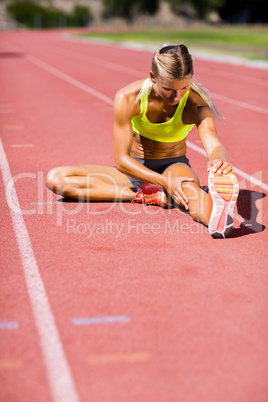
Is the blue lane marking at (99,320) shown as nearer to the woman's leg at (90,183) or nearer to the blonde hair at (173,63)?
the blonde hair at (173,63)

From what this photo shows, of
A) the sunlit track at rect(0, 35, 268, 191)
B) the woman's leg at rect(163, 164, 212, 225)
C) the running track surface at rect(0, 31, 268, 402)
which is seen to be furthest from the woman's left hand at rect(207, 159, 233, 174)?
the sunlit track at rect(0, 35, 268, 191)

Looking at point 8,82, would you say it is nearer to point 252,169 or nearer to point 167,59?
point 252,169

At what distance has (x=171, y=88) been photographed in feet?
14.1

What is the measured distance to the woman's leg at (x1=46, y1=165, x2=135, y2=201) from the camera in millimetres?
5297

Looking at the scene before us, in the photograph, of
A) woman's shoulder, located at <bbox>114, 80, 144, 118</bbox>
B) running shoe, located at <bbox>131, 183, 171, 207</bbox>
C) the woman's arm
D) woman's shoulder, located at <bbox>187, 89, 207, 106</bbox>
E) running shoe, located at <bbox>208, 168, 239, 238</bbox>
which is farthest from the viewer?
running shoe, located at <bbox>131, 183, 171, 207</bbox>

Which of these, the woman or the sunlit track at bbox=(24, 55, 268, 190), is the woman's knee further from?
the sunlit track at bbox=(24, 55, 268, 190)

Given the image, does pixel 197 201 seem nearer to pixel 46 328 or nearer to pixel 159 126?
pixel 159 126

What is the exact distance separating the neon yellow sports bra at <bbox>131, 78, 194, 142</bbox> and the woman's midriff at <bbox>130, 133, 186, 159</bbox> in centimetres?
4

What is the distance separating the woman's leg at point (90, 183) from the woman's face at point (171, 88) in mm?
1178

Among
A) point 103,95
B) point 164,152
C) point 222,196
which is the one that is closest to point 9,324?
point 222,196

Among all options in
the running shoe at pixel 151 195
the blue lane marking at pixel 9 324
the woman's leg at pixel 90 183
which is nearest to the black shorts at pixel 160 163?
the running shoe at pixel 151 195

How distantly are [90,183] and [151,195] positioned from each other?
1.85ft

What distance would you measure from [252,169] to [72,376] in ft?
14.9

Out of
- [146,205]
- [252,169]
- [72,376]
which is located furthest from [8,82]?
[72,376]
